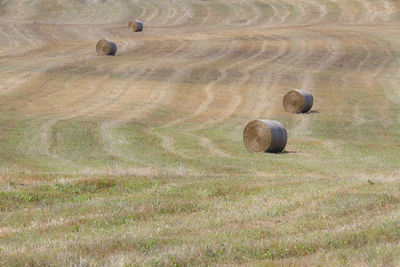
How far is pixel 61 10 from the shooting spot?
96688 mm

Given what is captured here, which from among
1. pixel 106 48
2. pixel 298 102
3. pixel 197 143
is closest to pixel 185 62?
pixel 106 48

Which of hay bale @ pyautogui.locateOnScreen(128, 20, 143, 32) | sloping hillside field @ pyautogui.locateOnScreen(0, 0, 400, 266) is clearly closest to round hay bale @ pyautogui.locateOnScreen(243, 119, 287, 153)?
sloping hillside field @ pyautogui.locateOnScreen(0, 0, 400, 266)

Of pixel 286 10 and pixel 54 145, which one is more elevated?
pixel 54 145

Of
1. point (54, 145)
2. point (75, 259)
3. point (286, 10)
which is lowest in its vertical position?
point (286, 10)

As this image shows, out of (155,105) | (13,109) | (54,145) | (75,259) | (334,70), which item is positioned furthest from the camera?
(334,70)

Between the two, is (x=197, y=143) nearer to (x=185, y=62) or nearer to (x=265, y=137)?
(x=265, y=137)

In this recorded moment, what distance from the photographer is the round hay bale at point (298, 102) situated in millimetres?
38250

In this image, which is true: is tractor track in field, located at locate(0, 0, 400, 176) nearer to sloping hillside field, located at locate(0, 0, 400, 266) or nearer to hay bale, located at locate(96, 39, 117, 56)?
sloping hillside field, located at locate(0, 0, 400, 266)

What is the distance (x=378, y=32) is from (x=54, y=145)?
5794 cm

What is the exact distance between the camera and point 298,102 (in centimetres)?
3847

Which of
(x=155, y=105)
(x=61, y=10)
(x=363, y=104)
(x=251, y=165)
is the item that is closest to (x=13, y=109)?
(x=155, y=105)

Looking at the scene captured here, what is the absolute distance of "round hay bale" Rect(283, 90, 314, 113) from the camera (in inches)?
1506

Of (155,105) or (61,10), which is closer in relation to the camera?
(155,105)

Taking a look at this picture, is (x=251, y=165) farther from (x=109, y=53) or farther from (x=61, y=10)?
(x=61, y=10)
